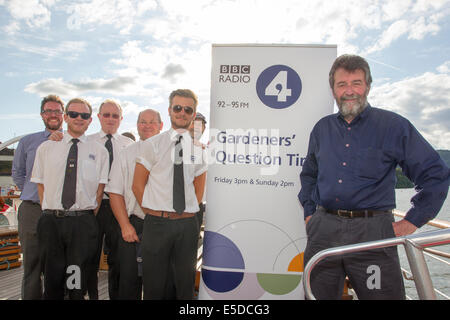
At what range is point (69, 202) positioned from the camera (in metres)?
2.31

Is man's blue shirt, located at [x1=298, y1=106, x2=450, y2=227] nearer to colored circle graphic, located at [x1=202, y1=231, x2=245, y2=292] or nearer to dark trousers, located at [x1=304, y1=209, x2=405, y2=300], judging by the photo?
dark trousers, located at [x1=304, y1=209, x2=405, y2=300]

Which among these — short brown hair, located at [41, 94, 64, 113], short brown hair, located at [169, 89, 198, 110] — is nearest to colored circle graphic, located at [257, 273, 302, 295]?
short brown hair, located at [169, 89, 198, 110]

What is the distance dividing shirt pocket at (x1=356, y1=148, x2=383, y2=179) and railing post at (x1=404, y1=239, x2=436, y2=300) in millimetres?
726

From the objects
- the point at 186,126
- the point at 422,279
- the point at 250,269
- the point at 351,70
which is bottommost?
the point at 250,269

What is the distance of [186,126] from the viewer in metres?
2.34

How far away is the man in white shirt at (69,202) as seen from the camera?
2283 millimetres

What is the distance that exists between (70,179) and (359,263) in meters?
2.06

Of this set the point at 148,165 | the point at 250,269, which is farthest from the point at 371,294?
the point at 148,165

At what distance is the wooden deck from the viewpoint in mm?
3684

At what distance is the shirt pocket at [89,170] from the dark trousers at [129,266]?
47 centimetres

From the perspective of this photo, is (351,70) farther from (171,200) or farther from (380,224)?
(171,200)

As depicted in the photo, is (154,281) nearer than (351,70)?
No

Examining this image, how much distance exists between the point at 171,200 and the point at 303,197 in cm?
88
